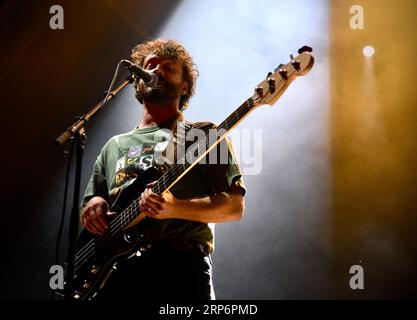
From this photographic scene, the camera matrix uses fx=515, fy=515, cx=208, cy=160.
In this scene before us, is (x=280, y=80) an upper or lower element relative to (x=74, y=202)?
upper

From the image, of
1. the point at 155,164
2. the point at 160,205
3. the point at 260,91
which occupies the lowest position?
the point at 160,205

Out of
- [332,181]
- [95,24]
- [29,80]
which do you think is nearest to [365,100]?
[332,181]

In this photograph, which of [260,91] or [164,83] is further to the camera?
[164,83]

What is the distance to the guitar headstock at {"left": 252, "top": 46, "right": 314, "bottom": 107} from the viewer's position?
2.13m

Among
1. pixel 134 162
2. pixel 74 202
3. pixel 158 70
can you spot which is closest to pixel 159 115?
pixel 158 70

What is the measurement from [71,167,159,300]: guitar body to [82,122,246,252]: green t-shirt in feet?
0.15

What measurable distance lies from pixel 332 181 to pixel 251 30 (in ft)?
3.81

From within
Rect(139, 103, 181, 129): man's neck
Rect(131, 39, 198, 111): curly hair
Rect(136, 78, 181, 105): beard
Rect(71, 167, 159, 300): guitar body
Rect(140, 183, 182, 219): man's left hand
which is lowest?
Rect(71, 167, 159, 300): guitar body

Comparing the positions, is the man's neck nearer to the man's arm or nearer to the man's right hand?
the man's right hand

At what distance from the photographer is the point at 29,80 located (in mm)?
3430

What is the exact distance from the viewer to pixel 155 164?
229 cm

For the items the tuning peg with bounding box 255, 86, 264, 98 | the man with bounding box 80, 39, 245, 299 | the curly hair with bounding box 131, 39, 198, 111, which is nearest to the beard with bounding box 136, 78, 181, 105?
the man with bounding box 80, 39, 245, 299

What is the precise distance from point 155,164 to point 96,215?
0.36 m

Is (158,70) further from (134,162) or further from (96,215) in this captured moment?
(96,215)
